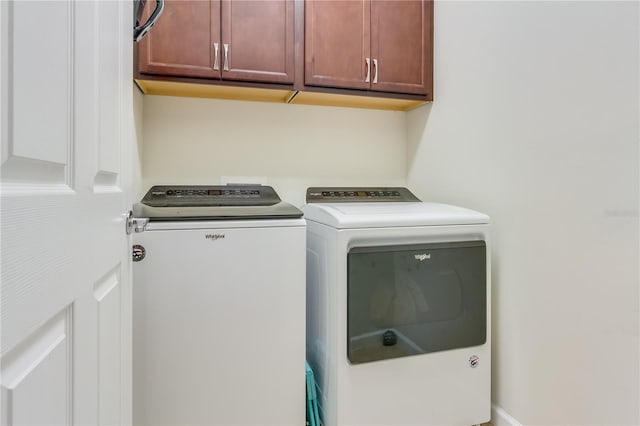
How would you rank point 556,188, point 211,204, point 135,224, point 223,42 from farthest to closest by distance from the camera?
point 223,42 → point 211,204 → point 556,188 → point 135,224

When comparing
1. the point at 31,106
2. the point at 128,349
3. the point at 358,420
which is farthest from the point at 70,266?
the point at 358,420

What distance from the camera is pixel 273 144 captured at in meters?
2.10

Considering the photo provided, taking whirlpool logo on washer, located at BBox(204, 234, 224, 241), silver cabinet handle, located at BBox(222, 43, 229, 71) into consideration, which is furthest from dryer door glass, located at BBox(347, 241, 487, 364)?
silver cabinet handle, located at BBox(222, 43, 229, 71)

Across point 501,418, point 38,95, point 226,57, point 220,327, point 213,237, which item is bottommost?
point 501,418

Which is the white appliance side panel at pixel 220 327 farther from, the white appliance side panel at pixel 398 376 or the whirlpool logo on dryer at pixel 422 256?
the whirlpool logo on dryer at pixel 422 256

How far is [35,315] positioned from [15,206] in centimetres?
15

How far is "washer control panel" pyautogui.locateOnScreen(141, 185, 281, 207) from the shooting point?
1579 mm

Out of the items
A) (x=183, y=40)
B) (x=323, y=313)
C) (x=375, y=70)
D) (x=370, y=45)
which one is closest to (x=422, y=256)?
(x=323, y=313)

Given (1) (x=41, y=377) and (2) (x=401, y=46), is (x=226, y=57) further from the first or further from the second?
(1) (x=41, y=377)

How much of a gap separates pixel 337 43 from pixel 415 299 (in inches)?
51.5

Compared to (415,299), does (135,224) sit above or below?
above

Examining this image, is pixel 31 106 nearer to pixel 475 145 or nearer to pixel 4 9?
pixel 4 9

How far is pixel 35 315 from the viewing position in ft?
1.51

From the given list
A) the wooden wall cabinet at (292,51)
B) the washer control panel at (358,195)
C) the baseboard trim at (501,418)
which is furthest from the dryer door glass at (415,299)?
the wooden wall cabinet at (292,51)
